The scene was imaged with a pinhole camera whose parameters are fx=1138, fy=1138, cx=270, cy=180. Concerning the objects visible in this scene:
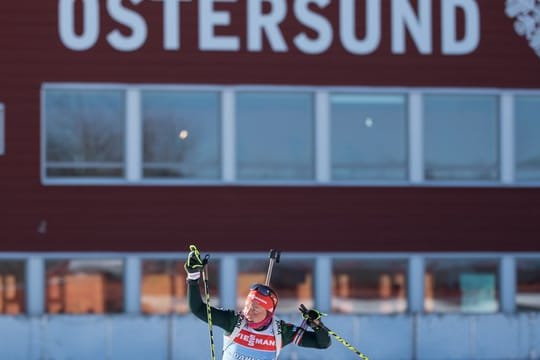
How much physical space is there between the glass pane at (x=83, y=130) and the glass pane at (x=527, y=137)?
6883mm

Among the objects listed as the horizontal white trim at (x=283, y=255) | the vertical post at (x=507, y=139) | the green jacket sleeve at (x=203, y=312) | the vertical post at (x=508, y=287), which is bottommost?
the vertical post at (x=508, y=287)

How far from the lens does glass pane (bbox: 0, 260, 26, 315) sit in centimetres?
1903

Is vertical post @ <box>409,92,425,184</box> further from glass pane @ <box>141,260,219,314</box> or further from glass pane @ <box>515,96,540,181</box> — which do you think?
glass pane @ <box>141,260,219,314</box>

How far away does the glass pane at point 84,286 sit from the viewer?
62.6 feet

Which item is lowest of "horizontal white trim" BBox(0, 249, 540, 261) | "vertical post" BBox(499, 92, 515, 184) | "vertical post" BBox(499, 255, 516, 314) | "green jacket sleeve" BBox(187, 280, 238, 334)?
"vertical post" BBox(499, 255, 516, 314)

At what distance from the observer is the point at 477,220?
19750mm

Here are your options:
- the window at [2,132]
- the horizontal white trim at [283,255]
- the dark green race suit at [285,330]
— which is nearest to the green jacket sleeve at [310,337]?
the dark green race suit at [285,330]

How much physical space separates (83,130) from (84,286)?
2625 mm

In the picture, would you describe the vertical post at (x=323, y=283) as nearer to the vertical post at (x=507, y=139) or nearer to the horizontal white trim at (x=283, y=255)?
the horizontal white trim at (x=283, y=255)

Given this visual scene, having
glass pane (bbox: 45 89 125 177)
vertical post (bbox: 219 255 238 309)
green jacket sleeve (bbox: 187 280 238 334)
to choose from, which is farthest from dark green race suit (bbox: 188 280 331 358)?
glass pane (bbox: 45 89 125 177)

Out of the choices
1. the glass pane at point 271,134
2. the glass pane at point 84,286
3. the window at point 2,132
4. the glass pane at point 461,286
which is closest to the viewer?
the window at point 2,132

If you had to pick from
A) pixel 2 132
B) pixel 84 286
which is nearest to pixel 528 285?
pixel 84 286

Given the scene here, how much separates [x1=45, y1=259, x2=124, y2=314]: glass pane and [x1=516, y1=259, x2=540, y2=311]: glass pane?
6948mm

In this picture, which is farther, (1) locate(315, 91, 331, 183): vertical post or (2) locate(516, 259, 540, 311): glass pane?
(2) locate(516, 259, 540, 311): glass pane
